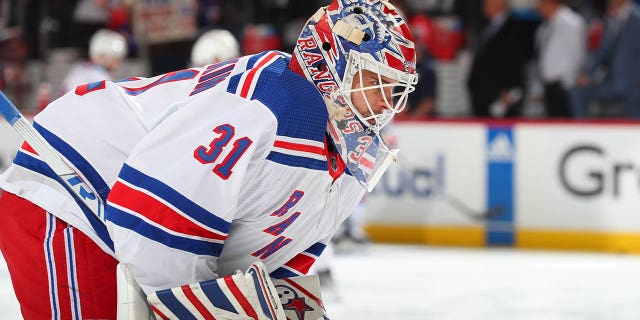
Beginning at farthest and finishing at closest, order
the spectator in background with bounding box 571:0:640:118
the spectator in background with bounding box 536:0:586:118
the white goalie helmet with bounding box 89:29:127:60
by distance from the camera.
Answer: the spectator in background with bounding box 536:0:586:118 < the spectator in background with bounding box 571:0:640:118 < the white goalie helmet with bounding box 89:29:127:60

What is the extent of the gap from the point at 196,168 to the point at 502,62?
6.06 m

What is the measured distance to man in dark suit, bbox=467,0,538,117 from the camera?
7.55m

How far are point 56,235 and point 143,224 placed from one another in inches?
11.2

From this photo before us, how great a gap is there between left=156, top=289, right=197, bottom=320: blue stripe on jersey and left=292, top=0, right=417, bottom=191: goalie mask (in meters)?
0.43

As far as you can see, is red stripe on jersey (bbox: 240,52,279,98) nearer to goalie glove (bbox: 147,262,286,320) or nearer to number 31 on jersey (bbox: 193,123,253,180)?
number 31 on jersey (bbox: 193,123,253,180)

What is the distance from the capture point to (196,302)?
5.92 ft

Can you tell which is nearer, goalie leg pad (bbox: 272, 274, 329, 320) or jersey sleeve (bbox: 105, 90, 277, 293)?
jersey sleeve (bbox: 105, 90, 277, 293)

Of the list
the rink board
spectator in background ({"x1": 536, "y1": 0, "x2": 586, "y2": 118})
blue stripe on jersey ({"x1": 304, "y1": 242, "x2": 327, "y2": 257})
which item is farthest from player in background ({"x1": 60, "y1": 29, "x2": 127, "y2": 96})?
blue stripe on jersey ({"x1": 304, "y1": 242, "x2": 327, "y2": 257})

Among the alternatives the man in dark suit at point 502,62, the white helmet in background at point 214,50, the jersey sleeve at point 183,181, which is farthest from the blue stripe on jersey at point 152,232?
the man in dark suit at point 502,62

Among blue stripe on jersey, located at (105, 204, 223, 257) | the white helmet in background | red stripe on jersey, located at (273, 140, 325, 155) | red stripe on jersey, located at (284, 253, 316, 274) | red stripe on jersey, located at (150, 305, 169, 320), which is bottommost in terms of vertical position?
the white helmet in background

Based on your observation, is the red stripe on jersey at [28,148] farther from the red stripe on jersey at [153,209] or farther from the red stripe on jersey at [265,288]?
the red stripe on jersey at [265,288]

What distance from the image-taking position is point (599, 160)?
6.68 meters

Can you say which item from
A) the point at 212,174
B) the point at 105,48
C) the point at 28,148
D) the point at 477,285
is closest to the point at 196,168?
the point at 212,174

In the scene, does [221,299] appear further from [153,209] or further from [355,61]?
[355,61]
